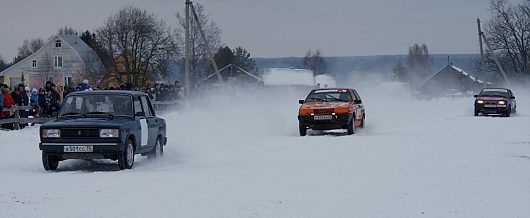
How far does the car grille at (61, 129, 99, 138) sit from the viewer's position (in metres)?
13.9

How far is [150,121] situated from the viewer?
16.0 m

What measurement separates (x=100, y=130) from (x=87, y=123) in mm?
305

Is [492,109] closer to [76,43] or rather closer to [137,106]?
[137,106]

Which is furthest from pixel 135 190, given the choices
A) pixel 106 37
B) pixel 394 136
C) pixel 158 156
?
pixel 106 37

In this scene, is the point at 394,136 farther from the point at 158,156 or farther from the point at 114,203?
the point at 114,203

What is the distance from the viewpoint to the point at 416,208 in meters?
9.27

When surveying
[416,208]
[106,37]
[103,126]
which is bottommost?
[416,208]

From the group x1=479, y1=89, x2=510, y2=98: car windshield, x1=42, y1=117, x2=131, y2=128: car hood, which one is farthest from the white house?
x1=42, y1=117, x2=131, y2=128: car hood

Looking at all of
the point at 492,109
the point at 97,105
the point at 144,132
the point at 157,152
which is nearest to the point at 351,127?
the point at 157,152

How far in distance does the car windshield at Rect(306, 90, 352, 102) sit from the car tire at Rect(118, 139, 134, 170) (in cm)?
1108

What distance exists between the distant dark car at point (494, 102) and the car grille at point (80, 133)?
28.8 meters

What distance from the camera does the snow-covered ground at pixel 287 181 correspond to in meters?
9.27

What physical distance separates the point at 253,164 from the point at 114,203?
514cm

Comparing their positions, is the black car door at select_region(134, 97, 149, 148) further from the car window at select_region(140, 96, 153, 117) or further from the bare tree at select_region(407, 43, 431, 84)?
the bare tree at select_region(407, 43, 431, 84)
